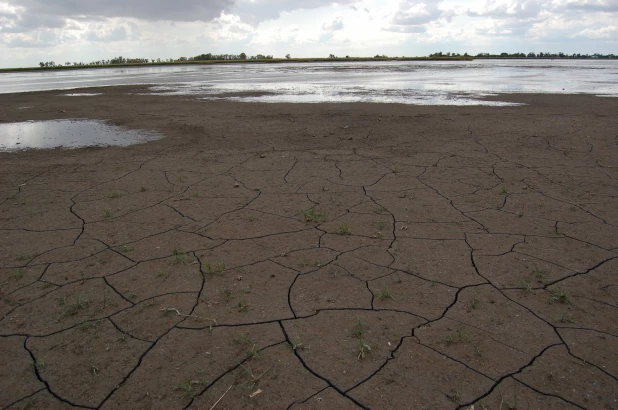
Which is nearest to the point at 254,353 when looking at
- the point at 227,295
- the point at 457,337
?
the point at 227,295

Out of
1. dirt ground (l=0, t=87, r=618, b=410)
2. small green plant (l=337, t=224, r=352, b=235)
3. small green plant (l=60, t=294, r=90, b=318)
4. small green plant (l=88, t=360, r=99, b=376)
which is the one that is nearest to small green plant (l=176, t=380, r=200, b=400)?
dirt ground (l=0, t=87, r=618, b=410)

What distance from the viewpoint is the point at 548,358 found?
1949mm

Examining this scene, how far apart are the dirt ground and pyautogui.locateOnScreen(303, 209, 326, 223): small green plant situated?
25 millimetres

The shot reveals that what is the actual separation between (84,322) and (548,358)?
2.38m

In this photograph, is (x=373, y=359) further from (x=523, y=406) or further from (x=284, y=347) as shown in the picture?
(x=523, y=406)

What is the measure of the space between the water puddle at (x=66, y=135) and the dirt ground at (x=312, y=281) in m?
1.26

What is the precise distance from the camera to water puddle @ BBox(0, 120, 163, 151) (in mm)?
6852

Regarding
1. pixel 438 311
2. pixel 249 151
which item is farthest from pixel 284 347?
pixel 249 151

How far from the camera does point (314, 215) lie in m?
3.64

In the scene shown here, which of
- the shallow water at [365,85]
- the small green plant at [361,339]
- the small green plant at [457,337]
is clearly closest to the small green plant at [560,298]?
the small green plant at [457,337]

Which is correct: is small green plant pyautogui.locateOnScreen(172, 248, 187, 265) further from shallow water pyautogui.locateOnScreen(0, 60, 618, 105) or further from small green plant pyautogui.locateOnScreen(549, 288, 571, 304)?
shallow water pyautogui.locateOnScreen(0, 60, 618, 105)

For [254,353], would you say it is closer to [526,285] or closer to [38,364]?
[38,364]

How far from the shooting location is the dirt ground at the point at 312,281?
5.99 ft

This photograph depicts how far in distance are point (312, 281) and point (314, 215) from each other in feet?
3.52
